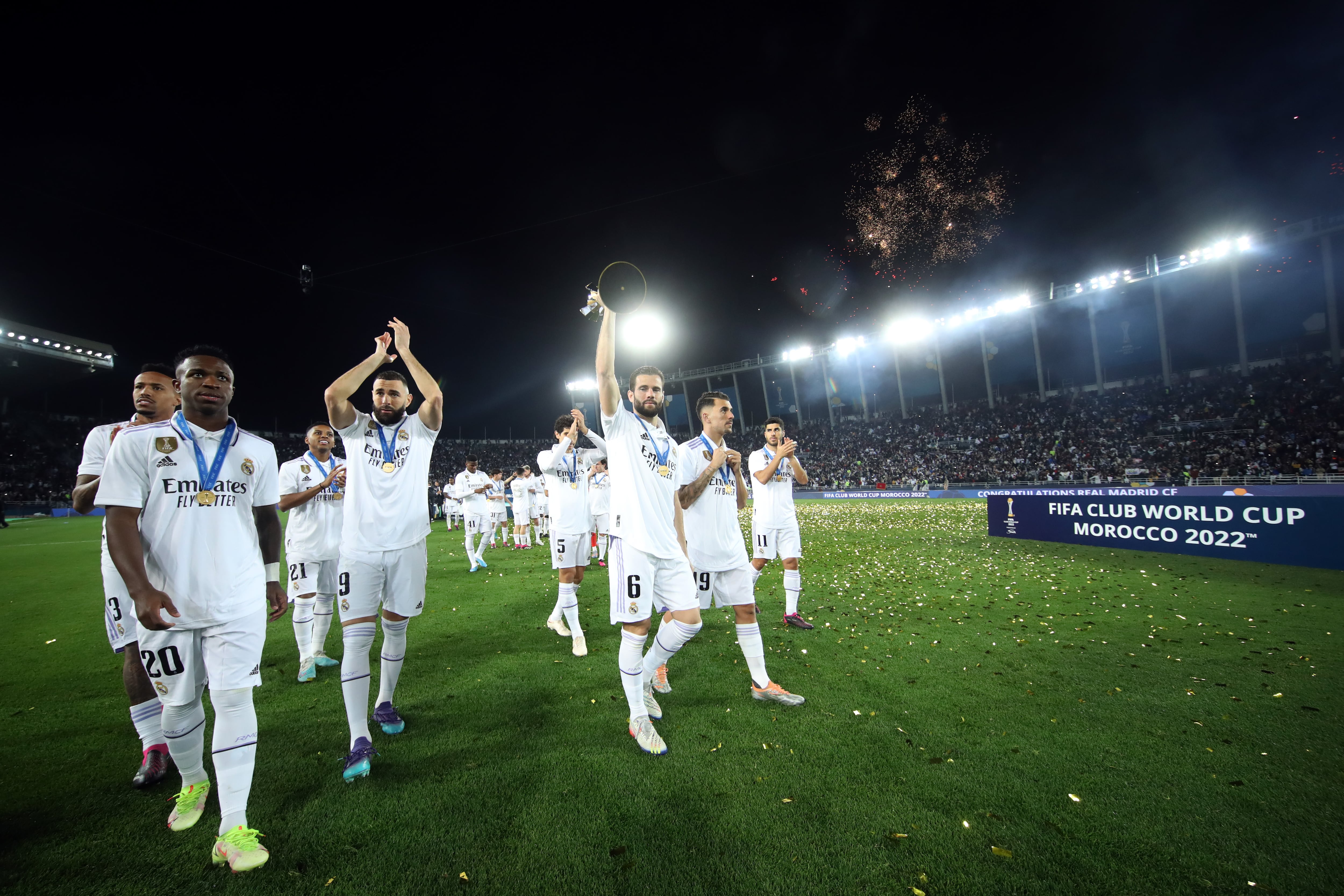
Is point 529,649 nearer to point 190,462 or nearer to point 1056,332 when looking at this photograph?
point 190,462

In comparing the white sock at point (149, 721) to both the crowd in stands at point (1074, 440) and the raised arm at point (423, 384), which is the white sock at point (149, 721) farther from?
the crowd in stands at point (1074, 440)

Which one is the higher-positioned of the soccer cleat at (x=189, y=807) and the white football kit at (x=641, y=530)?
the white football kit at (x=641, y=530)

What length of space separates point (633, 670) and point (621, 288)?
9.76ft

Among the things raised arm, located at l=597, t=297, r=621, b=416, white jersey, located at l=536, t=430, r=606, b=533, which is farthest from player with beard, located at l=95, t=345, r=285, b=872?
white jersey, located at l=536, t=430, r=606, b=533

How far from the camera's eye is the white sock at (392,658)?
13.4ft

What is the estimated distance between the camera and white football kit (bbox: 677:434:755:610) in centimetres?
482

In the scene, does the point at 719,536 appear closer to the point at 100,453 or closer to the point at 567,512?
the point at 567,512

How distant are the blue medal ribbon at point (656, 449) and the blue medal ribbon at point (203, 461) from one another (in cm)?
262

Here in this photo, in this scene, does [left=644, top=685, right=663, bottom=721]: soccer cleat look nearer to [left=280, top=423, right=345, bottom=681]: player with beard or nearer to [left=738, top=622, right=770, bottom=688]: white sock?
[left=738, top=622, right=770, bottom=688]: white sock

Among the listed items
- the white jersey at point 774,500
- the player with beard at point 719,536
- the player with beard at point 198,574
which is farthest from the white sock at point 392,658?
the white jersey at point 774,500

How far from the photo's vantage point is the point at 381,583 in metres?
3.96

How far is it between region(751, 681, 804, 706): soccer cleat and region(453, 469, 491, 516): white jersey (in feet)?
31.0

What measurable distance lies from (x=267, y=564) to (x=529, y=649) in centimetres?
336

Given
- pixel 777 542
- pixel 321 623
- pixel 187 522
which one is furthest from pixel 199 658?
pixel 777 542
